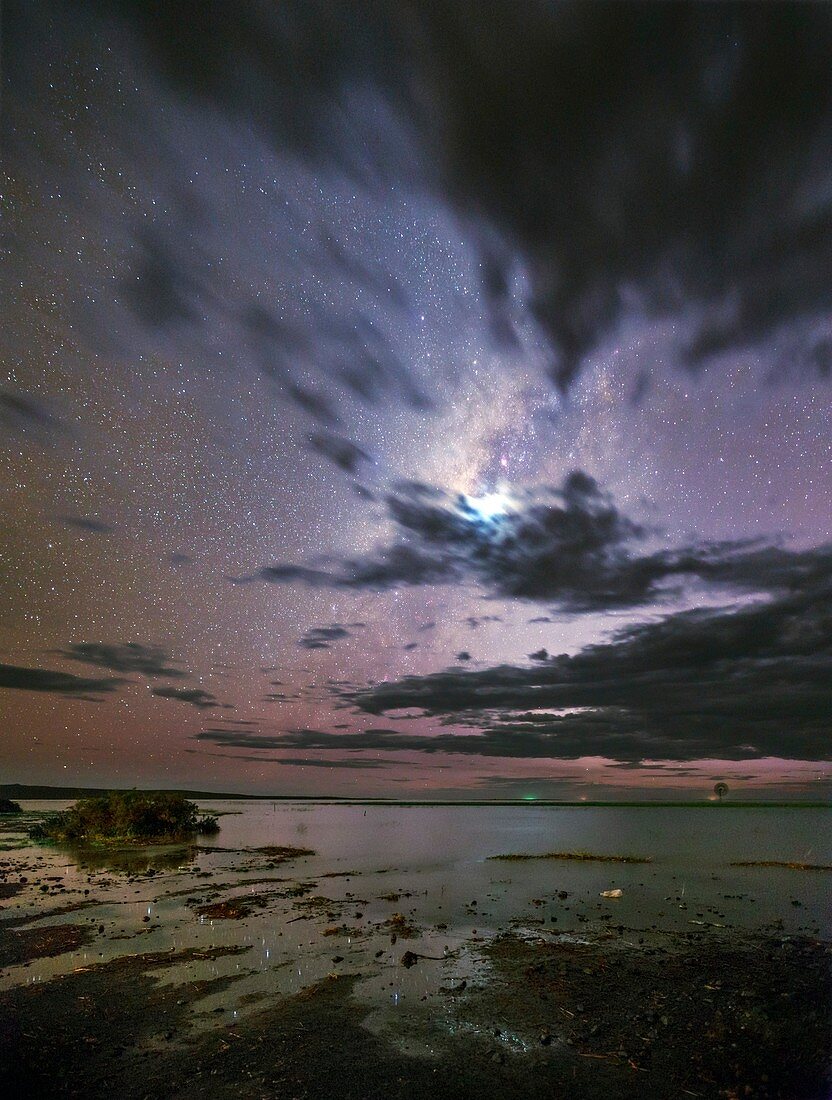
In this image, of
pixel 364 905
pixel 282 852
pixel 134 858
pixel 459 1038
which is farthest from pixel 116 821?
pixel 459 1038

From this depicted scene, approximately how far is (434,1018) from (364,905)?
45.4 ft

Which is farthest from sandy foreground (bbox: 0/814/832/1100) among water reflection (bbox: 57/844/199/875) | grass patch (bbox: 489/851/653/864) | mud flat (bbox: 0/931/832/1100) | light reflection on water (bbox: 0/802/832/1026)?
grass patch (bbox: 489/851/653/864)

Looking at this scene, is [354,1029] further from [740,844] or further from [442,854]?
[740,844]

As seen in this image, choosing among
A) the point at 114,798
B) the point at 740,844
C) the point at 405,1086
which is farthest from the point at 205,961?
the point at 740,844

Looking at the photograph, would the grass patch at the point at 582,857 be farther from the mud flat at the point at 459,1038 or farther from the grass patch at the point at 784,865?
the mud flat at the point at 459,1038

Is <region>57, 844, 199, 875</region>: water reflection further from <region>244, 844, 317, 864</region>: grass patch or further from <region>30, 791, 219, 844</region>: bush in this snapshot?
<region>244, 844, 317, 864</region>: grass patch

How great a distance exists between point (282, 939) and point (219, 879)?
1483 cm

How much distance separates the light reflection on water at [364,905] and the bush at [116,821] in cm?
759

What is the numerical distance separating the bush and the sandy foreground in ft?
116

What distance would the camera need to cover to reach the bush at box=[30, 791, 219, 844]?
→ 5200 centimetres

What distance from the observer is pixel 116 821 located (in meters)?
52.3

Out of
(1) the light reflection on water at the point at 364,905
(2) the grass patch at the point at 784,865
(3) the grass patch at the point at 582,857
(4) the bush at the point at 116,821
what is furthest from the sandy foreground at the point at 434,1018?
(4) the bush at the point at 116,821

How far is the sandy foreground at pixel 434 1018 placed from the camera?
10.0 meters

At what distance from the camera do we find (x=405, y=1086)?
997 cm
